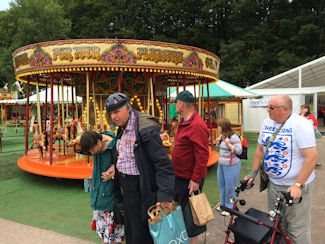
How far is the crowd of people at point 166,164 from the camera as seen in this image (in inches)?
97.0

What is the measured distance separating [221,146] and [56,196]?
376 centimetres

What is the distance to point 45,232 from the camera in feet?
12.9

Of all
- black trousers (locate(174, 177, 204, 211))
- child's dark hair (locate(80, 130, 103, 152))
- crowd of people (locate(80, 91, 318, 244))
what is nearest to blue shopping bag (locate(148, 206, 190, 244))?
crowd of people (locate(80, 91, 318, 244))

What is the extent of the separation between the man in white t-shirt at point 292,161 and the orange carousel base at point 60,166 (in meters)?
4.61

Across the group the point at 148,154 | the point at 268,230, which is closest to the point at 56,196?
the point at 148,154

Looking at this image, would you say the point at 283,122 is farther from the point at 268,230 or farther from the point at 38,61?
the point at 38,61

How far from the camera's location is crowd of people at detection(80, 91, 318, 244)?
2465mm

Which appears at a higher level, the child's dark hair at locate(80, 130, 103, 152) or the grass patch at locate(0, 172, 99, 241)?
the child's dark hair at locate(80, 130, 103, 152)

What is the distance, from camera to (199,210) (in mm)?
2840

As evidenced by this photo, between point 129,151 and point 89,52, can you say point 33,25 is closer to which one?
point 89,52

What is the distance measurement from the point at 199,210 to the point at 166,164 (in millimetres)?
769

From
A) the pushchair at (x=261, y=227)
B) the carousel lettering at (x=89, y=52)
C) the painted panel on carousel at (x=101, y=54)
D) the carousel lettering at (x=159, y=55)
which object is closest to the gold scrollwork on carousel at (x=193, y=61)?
the carousel lettering at (x=159, y=55)

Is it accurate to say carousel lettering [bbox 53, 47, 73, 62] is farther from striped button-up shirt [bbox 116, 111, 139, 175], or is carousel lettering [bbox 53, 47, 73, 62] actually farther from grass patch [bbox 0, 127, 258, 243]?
striped button-up shirt [bbox 116, 111, 139, 175]

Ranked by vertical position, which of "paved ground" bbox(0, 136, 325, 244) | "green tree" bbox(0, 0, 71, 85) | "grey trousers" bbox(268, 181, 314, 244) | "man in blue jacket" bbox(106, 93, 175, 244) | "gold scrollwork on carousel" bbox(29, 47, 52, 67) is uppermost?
"green tree" bbox(0, 0, 71, 85)
